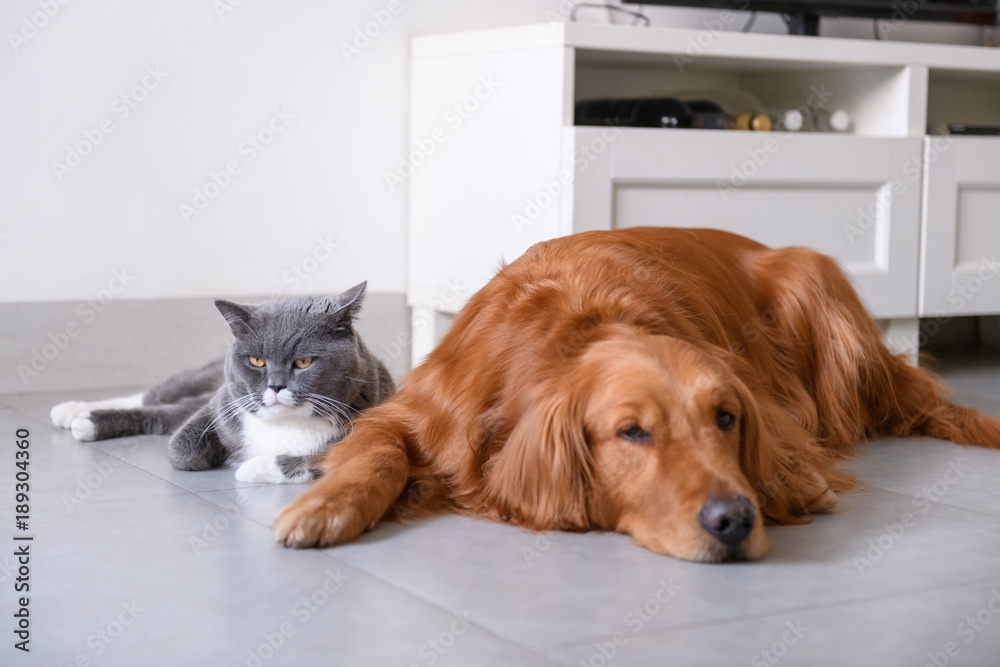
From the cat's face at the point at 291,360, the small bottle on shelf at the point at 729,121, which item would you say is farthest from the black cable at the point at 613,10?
the cat's face at the point at 291,360

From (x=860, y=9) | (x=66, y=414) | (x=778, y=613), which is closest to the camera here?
(x=778, y=613)

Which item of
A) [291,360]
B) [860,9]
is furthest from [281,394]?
[860,9]

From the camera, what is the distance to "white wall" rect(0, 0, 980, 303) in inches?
106

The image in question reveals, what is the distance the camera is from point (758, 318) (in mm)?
2191

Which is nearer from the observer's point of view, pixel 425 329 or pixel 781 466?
pixel 781 466

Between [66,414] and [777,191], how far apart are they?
6.17ft

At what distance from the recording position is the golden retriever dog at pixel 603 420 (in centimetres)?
145

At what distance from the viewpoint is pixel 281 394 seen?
75.6 inches

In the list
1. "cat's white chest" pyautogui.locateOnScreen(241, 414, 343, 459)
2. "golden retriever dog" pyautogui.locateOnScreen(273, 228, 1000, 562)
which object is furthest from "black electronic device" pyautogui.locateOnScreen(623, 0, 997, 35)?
"cat's white chest" pyautogui.locateOnScreen(241, 414, 343, 459)

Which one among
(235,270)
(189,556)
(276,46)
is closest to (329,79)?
(276,46)

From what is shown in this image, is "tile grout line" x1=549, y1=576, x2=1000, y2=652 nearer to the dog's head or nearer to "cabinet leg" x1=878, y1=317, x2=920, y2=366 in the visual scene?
the dog's head

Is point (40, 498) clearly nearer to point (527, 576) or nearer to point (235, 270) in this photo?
point (527, 576)

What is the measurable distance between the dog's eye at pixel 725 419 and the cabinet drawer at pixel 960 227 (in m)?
1.83

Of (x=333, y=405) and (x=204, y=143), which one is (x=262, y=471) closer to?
(x=333, y=405)
